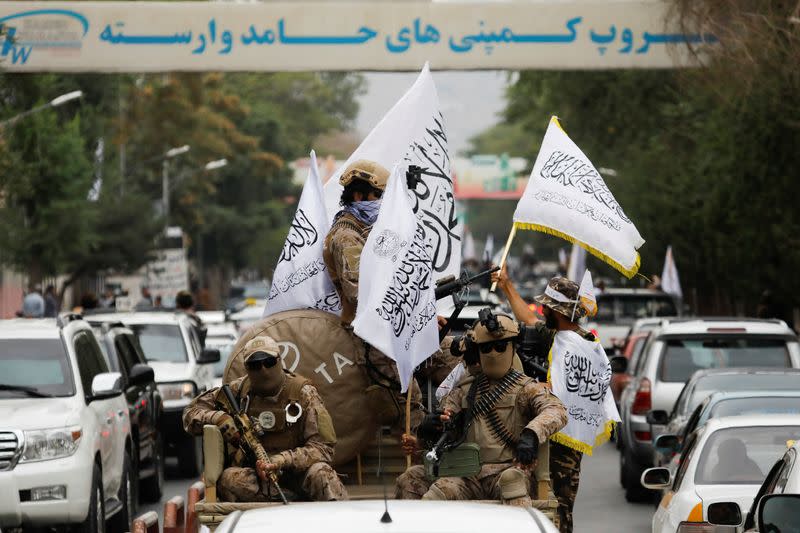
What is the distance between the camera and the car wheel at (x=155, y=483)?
17.3 meters

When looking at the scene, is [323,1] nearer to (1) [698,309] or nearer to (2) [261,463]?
(2) [261,463]

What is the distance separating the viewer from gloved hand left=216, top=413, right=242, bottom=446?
8.97 metres

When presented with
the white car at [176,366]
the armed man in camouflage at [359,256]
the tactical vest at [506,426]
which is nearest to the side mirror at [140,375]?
the white car at [176,366]

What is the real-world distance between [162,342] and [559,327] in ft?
36.9

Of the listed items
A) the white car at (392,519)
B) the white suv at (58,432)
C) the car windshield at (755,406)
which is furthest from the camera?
the white suv at (58,432)

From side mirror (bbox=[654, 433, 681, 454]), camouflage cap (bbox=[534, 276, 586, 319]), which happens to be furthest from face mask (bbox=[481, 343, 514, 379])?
side mirror (bbox=[654, 433, 681, 454])

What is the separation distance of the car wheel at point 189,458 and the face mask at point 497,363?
11.1 meters

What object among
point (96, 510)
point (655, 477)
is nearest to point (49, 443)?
point (96, 510)

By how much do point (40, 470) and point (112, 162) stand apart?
40.3 metres

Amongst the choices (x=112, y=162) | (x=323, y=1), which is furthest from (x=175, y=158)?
(x=323, y=1)

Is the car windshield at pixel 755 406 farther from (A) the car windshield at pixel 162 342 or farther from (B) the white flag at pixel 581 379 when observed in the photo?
(A) the car windshield at pixel 162 342

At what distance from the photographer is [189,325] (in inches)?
857

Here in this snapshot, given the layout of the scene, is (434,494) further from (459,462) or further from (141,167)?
(141,167)

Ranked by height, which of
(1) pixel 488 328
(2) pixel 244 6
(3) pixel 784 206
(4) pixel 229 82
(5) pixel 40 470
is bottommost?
(5) pixel 40 470
